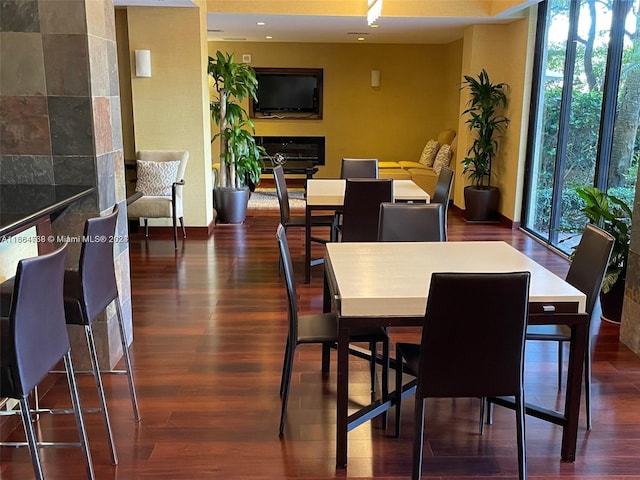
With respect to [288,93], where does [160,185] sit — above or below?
below

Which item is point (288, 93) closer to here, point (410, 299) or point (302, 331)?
point (302, 331)

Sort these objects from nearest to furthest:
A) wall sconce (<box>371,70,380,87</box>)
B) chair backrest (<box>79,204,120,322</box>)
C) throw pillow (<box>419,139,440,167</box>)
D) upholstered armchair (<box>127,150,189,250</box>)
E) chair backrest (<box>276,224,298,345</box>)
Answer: chair backrest (<box>79,204,120,322</box>)
chair backrest (<box>276,224,298,345</box>)
upholstered armchair (<box>127,150,189,250</box>)
throw pillow (<box>419,139,440,167</box>)
wall sconce (<box>371,70,380,87</box>)

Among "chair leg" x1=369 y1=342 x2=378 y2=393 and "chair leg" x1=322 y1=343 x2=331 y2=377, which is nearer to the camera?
"chair leg" x1=369 y1=342 x2=378 y2=393

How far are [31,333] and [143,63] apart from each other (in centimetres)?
501

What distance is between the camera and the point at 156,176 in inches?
245

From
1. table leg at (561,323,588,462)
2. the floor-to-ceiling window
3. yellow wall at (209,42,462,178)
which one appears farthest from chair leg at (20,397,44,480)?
yellow wall at (209,42,462,178)

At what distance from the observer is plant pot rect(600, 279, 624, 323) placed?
404 cm

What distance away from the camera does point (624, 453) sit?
2559 millimetres

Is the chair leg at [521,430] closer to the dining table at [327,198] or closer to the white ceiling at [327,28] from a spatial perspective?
the dining table at [327,198]

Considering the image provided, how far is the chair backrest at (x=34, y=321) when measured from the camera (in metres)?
1.74

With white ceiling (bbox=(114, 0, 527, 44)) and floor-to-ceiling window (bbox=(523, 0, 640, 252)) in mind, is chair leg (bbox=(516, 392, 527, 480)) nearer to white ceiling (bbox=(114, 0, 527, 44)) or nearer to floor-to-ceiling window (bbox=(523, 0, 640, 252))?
floor-to-ceiling window (bbox=(523, 0, 640, 252))

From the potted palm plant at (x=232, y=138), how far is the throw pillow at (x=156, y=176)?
0.83 metres

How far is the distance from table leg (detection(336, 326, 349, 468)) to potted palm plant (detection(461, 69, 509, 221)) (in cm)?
545

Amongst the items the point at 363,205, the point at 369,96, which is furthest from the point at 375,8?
the point at 369,96
